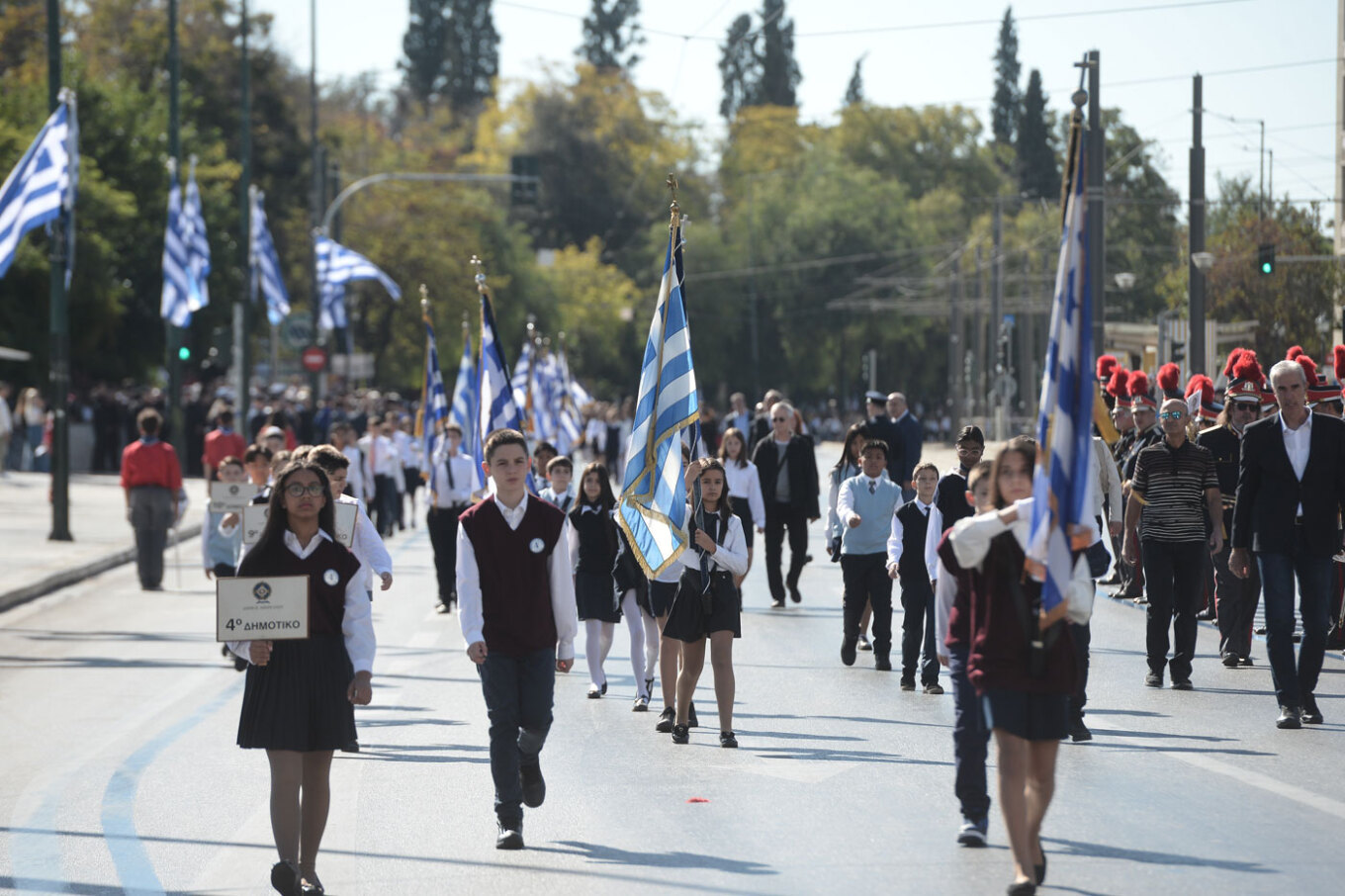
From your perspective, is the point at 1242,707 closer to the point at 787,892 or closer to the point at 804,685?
the point at 804,685

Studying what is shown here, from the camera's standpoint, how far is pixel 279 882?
673cm

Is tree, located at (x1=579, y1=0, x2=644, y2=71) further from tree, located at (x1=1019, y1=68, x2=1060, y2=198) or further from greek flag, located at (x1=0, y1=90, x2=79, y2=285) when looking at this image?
greek flag, located at (x1=0, y1=90, x2=79, y2=285)

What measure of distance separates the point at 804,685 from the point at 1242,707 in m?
2.79

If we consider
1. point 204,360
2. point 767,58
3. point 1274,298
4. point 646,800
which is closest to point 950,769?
point 646,800

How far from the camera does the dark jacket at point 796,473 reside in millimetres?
18297

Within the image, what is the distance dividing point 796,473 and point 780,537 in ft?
2.11

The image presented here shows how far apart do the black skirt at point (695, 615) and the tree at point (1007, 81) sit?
105 m

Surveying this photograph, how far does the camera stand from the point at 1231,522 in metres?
13.9

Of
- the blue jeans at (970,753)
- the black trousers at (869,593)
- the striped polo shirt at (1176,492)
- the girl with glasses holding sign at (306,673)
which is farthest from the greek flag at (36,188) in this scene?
the blue jeans at (970,753)

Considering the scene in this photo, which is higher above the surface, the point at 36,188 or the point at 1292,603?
the point at 36,188

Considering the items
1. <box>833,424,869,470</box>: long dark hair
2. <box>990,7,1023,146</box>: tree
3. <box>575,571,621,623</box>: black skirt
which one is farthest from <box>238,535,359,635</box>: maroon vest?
<box>990,7,1023,146</box>: tree

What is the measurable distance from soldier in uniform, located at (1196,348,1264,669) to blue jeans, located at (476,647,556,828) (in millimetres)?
6427

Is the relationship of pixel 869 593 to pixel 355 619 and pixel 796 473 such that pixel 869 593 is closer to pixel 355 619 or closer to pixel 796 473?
pixel 796 473

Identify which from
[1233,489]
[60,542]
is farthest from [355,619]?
[60,542]
